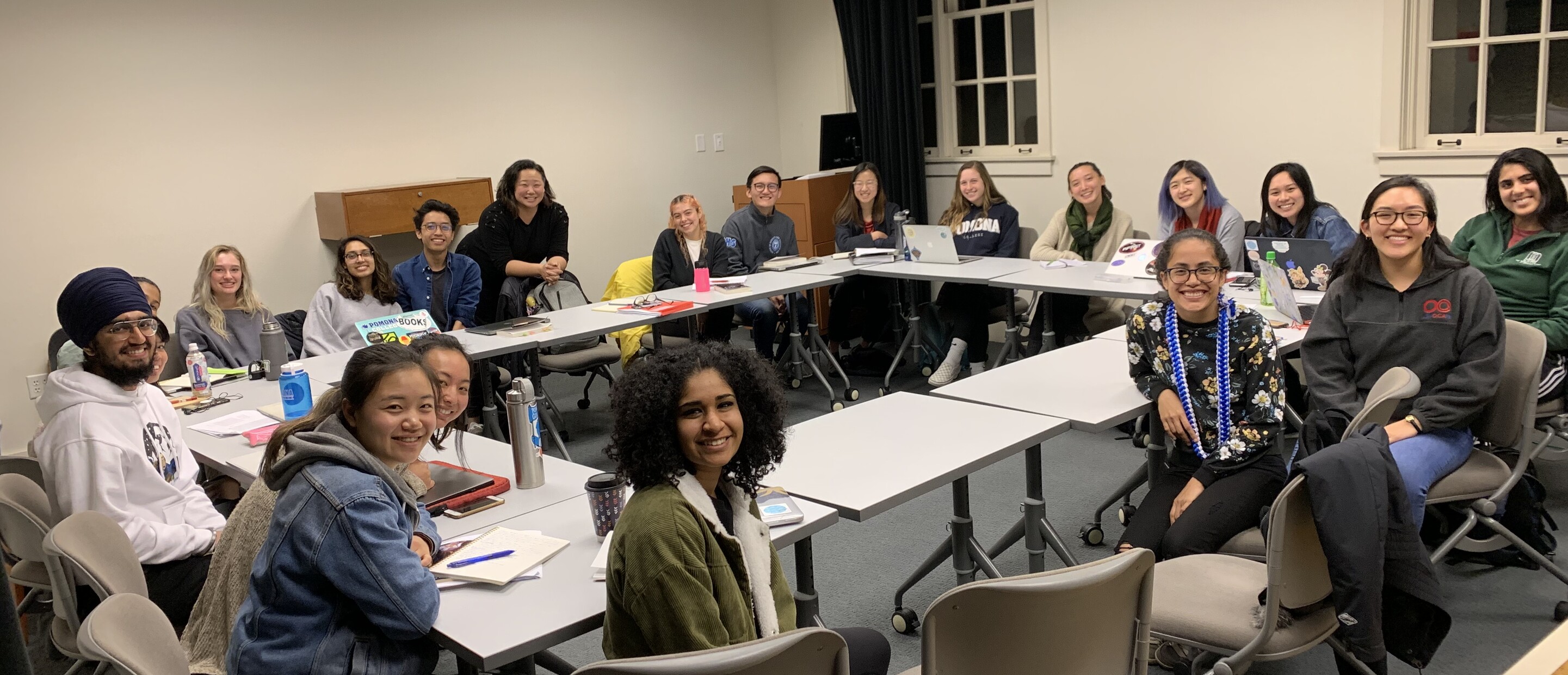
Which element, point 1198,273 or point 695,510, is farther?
point 1198,273

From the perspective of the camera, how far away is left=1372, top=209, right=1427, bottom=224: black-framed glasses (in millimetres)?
3033

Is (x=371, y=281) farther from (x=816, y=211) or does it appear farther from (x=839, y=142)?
(x=839, y=142)

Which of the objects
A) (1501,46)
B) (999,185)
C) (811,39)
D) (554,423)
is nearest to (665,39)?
(811,39)

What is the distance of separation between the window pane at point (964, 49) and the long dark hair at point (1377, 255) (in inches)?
165

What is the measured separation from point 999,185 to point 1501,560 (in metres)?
4.15

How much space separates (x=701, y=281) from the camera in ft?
17.8

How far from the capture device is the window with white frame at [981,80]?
684cm

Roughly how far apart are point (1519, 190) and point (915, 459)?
8.55ft

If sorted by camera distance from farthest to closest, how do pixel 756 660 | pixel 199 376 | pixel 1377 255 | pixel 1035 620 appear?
pixel 199 376 → pixel 1377 255 → pixel 1035 620 → pixel 756 660

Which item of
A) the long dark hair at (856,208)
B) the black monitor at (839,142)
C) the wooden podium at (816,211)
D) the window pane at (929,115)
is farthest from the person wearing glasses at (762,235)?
the window pane at (929,115)

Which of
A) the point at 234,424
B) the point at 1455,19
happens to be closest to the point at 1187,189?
the point at 1455,19

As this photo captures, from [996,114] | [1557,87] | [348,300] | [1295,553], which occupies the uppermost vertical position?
[996,114]

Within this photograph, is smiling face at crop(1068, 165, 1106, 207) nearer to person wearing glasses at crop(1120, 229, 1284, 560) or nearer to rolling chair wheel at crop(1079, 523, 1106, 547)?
rolling chair wheel at crop(1079, 523, 1106, 547)

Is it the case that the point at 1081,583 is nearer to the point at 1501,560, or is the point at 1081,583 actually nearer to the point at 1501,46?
the point at 1501,560
